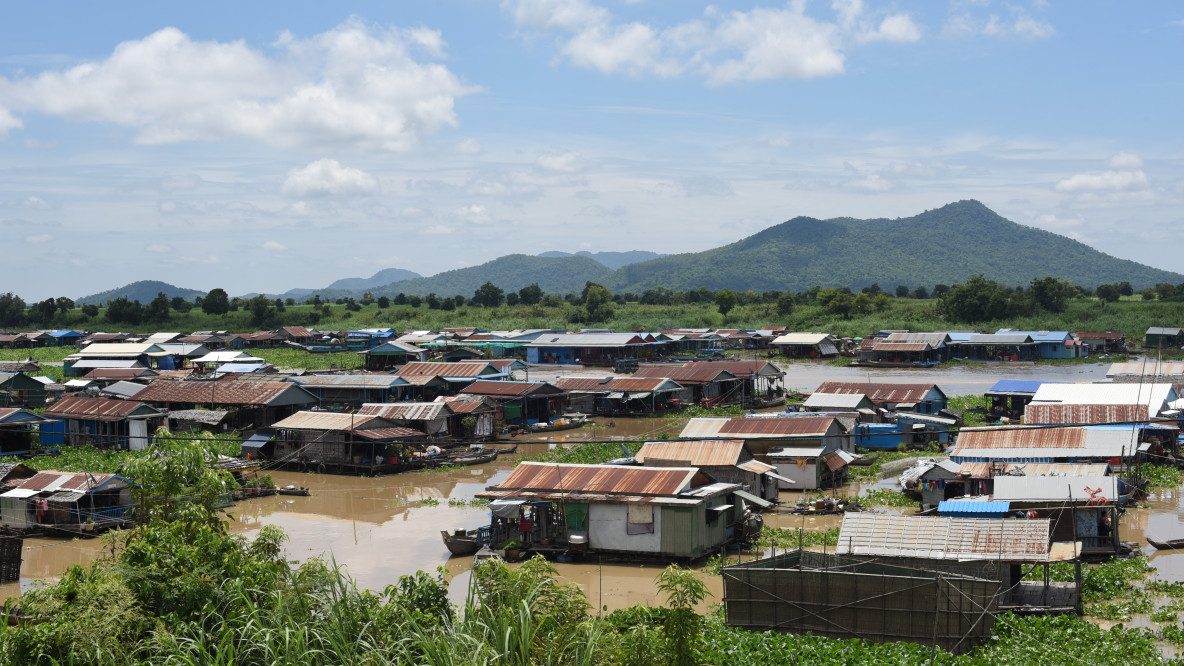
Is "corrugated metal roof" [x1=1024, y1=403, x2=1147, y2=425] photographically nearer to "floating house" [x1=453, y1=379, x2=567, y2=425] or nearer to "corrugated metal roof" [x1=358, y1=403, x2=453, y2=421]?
"floating house" [x1=453, y1=379, x2=567, y2=425]

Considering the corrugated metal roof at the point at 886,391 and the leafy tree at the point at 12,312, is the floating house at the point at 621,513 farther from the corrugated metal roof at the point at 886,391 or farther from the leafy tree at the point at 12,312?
the leafy tree at the point at 12,312

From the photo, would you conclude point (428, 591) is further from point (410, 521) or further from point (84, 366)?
point (84, 366)

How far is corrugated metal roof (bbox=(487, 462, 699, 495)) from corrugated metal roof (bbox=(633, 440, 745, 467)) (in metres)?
2.64

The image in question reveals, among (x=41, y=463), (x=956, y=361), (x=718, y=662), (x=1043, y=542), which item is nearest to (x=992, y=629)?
(x=1043, y=542)

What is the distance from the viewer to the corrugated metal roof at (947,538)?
1602 cm

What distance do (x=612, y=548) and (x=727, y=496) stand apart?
3015mm

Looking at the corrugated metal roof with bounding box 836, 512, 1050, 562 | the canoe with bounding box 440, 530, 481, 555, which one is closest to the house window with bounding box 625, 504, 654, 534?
the canoe with bounding box 440, 530, 481, 555

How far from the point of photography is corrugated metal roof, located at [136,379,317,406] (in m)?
38.1

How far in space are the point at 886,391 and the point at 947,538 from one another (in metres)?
23.3

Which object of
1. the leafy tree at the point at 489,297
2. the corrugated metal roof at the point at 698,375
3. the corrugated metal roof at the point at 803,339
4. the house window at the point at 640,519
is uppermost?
the leafy tree at the point at 489,297

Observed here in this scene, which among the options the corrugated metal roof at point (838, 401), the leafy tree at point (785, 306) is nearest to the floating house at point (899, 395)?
the corrugated metal roof at point (838, 401)

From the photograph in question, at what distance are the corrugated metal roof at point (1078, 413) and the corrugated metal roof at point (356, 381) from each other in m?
26.8

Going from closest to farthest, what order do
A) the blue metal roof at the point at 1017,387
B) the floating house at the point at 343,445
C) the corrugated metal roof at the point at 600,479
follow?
the corrugated metal roof at the point at 600,479
the floating house at the point at 343,445
the blue metal roof at the point at 1017,387

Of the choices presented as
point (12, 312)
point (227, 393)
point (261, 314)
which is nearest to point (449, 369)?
point (227, 393)
